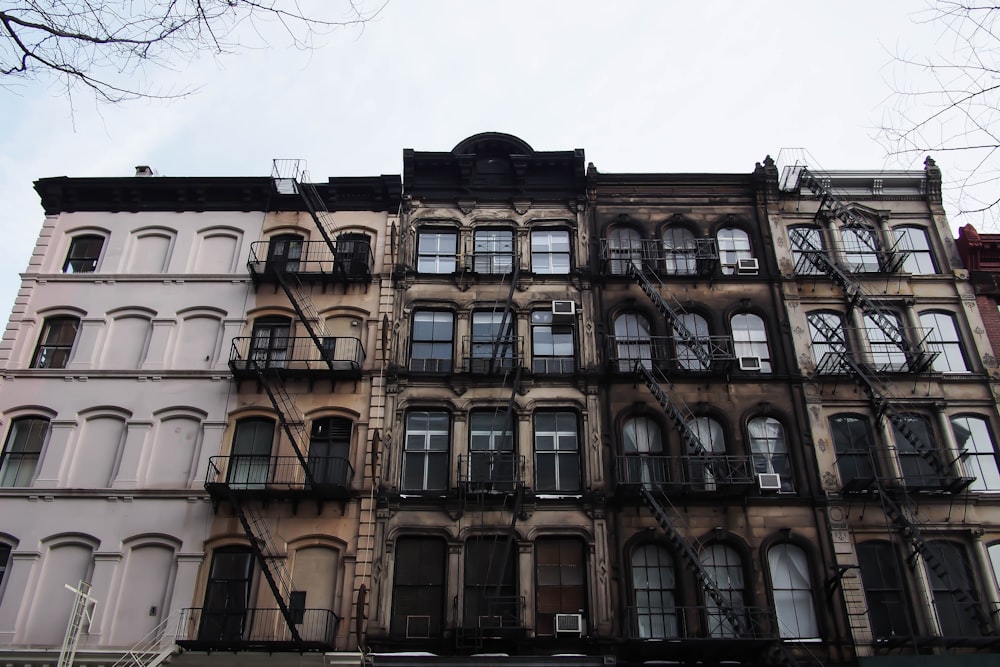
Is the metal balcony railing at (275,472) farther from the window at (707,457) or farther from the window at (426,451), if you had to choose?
the window at (707,457)

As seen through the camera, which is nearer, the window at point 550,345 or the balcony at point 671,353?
the balcony at point 671,353

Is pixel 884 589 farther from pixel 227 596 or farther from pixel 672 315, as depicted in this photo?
pixel 227 596

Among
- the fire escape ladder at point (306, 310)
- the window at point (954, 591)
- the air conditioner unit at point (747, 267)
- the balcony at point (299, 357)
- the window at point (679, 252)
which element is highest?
the window at point (679, 252)

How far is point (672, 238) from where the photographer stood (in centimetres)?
2567

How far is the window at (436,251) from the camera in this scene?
82.9 ft

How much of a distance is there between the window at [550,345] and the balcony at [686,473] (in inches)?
134

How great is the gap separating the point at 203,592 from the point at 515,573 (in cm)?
792

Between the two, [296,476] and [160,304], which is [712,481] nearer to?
[296,476]

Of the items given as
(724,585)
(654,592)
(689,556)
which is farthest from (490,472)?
(724,585)

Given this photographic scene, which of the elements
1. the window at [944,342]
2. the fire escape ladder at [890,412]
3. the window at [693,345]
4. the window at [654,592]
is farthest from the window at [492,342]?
the window at [944,342]

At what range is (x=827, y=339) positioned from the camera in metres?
23.7

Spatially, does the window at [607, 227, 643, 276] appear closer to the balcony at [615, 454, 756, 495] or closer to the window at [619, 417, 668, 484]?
the window at [619, 417, 668, 484]

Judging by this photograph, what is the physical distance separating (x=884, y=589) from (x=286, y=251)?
19.7m

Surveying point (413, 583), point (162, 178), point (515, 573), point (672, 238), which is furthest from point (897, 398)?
point (162, 178)
